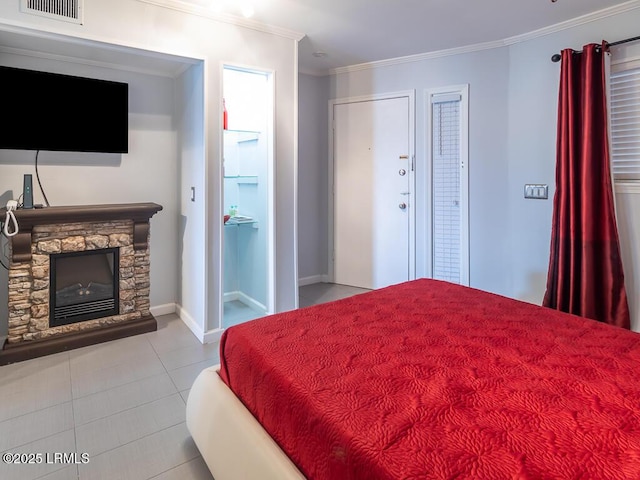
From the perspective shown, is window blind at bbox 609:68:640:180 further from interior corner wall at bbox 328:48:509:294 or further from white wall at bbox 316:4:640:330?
interior corner wall at bbox 328:48:509:294

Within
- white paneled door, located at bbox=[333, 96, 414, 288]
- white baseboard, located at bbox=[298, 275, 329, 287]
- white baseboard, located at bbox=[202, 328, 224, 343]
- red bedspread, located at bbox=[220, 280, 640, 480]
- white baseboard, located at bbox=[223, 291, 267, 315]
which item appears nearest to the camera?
red bedspread, located at bbox=[220, 280, 640, 480]

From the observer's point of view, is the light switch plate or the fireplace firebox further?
the light switch plate

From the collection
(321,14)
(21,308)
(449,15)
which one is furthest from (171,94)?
(449,15)

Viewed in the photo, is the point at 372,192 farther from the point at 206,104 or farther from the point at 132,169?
the point at 132,169

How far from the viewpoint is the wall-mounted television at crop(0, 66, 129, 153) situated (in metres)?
2.74

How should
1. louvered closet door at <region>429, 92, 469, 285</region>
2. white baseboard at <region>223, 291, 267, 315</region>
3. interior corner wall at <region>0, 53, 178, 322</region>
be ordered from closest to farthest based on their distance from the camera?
interior corner wall at <region>0, 53, 178, 322</region> → white baseboard at <region>223, 291, 267, 315</region> → louvered closet door at <region>429, 92, 469, 285</region>

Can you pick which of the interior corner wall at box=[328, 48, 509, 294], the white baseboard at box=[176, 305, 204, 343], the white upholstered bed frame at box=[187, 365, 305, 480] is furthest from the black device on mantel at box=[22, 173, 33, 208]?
the interior corner wall at box=[328, 48, 509, 294]

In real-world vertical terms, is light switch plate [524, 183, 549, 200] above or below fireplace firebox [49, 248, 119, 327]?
above

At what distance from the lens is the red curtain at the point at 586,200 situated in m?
2.88

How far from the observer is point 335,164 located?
4.67 m

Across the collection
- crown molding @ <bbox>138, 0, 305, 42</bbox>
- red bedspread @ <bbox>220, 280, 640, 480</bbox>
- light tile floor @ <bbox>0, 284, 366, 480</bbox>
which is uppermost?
crown molding @ <bbox>138, 0, 305, 42</bbox>

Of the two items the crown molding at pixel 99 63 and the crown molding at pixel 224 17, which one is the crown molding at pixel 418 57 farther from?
the crown molding at pixel 99 63

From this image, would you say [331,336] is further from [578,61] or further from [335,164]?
[335,164]

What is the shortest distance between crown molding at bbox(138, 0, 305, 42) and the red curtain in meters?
2.23
